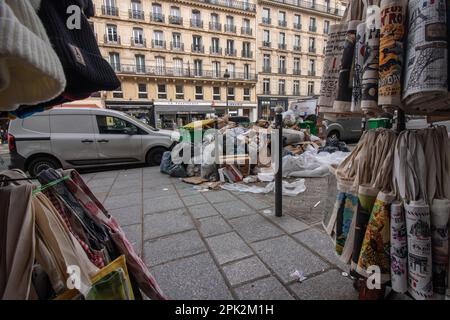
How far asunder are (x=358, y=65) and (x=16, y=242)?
1609 mm

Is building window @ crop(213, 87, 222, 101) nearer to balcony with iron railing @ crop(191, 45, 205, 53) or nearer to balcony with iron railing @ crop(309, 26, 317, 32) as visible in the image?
balcony with iron railing @ crop(191, 45, 205, 53)

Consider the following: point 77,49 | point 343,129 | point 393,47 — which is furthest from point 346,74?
point 343,129

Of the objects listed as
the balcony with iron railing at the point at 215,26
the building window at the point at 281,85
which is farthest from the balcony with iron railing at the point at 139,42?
the building window at the point at 281,85

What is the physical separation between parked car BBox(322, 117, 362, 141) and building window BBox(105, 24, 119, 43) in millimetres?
21035

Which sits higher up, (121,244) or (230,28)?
(230,28)

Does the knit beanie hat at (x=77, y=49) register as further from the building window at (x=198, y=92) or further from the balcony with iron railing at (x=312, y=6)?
the balcony with iron railing at (x=312, y=6)

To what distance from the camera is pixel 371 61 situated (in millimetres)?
1060

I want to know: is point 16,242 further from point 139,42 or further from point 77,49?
point 139,42

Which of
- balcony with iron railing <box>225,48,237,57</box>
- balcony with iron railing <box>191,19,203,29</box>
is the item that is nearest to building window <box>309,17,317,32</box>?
balcony with iron railing <box>225,48,237,57</box>

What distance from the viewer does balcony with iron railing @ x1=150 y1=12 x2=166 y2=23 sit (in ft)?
73.3

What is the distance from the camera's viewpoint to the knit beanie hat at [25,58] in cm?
48

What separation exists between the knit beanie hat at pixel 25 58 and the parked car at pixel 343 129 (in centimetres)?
1056
